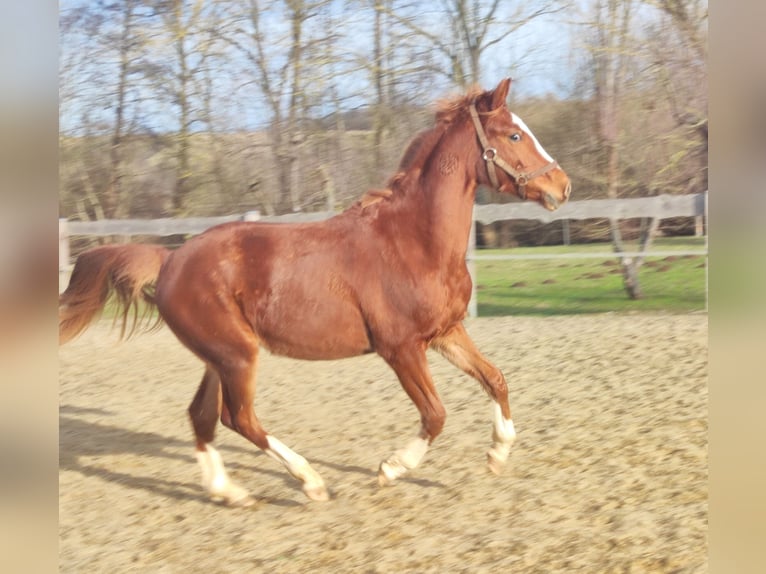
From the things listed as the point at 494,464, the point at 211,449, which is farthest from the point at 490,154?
the point at 211,449

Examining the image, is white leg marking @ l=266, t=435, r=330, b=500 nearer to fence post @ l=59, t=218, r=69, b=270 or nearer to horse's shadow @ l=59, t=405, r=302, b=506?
horse's shadow @ l=59, t=405, r=302, b=506

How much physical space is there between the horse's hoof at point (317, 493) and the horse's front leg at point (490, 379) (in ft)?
2.46

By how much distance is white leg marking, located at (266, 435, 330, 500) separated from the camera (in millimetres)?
3510

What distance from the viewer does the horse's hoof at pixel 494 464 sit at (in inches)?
144

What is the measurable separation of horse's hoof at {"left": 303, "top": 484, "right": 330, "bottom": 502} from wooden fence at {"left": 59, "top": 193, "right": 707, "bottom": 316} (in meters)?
1.49

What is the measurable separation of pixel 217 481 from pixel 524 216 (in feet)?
7.18

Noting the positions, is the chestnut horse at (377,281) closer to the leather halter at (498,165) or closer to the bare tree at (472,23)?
the leather halter at (498,165)

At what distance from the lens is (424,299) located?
11.4 feet

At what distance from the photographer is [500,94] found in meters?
3.46

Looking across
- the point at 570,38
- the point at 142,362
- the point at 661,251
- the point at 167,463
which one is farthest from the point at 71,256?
the point at 661,251

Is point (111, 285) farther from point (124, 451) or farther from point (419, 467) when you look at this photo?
point (419, 467)

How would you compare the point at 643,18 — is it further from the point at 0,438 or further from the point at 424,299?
the point at 0,438

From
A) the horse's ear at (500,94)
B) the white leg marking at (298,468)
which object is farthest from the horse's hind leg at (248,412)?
the horse's ear at (500,94)

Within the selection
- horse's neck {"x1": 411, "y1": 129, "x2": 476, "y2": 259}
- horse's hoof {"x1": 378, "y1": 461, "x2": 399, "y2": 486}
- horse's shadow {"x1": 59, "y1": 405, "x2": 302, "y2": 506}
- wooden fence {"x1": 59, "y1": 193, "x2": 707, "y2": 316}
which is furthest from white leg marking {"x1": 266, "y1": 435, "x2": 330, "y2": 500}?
wooden fence {"x1": 59, "y1": 193, "x2": 707, "y2": 316}
